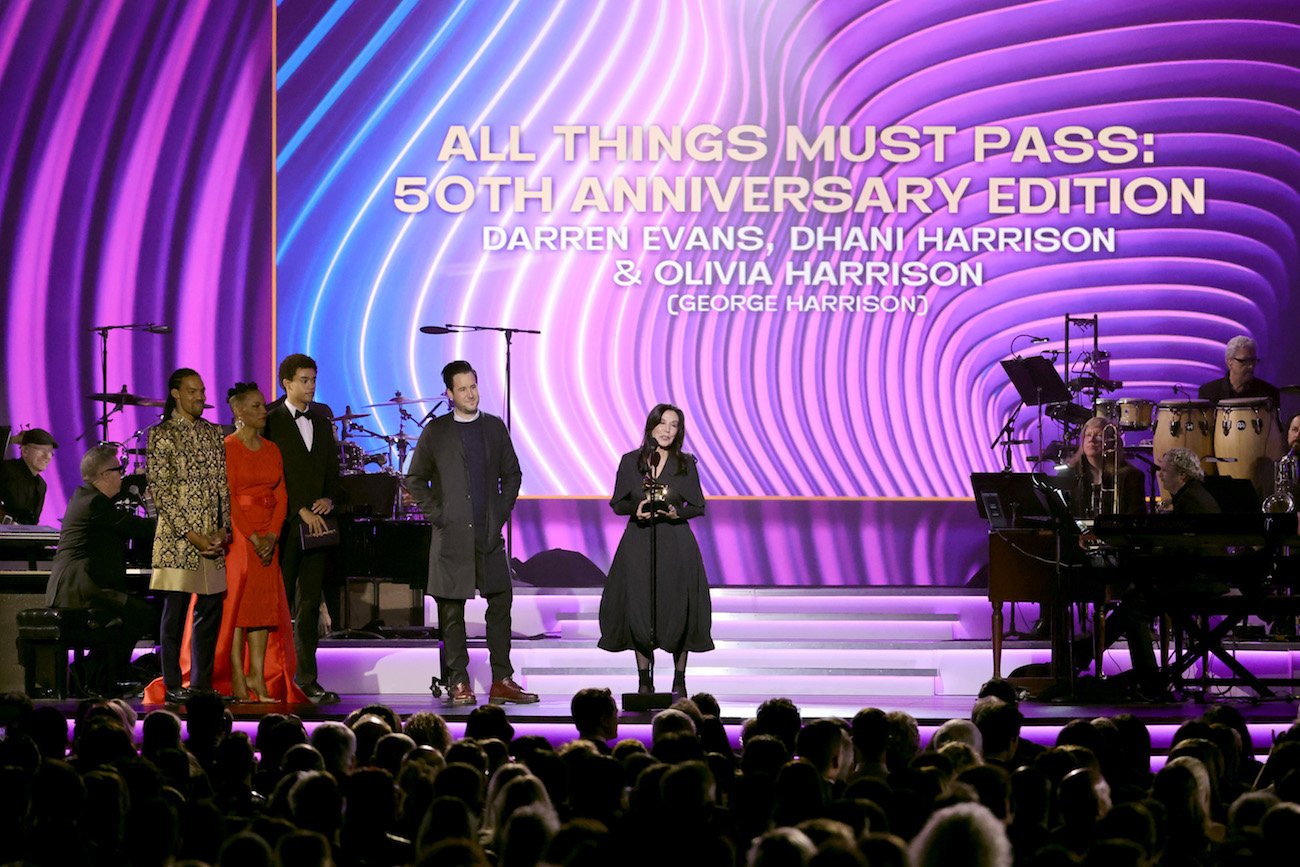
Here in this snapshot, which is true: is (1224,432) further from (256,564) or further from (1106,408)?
(256,564)

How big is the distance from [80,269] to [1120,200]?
7.28 meters

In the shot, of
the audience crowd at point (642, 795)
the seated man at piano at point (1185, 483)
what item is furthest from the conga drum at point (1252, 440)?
the audience crowd at point (642, 795)

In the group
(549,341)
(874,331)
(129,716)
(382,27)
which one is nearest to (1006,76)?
(874,331)

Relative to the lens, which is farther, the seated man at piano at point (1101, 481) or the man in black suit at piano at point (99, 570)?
the seated man at piano at point (1101, 481)

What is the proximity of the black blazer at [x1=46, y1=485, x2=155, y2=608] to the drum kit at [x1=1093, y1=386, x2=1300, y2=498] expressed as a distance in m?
5.50

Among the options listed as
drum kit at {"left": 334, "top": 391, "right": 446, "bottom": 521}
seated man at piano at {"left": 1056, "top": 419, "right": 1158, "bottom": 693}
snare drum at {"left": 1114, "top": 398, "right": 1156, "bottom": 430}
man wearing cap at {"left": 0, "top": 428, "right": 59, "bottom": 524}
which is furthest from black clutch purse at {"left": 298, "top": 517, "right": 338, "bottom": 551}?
snare drum at {"left": 1114, "top": 398, "right": 1156, "bottom": 430}

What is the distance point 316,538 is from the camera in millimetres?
7199

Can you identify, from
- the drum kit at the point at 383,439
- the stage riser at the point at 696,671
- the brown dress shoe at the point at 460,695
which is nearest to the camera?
the brown dress shoe at the point at 460,695

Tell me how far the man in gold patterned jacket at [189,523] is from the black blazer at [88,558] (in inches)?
46.5

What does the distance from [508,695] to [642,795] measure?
4.17 meters

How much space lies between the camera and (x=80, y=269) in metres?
11.1

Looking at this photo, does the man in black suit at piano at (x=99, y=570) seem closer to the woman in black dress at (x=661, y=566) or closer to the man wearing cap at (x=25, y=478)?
the man wearing cap at (x=25, y=478)

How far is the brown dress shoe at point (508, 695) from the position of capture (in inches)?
281

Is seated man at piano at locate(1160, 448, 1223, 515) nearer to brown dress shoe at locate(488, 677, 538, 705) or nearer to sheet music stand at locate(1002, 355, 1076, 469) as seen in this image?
sheet music stand at locate(1002, 355, 1076, 469)
